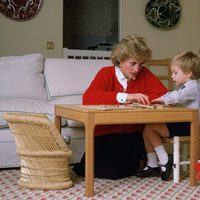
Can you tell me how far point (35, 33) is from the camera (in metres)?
4.91

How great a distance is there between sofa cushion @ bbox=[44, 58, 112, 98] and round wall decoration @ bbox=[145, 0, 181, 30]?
2.57 meters

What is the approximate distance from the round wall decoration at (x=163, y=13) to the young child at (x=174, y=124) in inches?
132

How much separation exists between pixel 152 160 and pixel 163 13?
3745mm

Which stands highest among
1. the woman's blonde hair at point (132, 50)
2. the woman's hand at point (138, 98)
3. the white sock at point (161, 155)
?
the woman's blonde hair at point (132, 50)

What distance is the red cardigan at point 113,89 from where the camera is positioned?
2.22 meters

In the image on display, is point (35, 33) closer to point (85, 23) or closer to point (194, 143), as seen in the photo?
point (85, 23)

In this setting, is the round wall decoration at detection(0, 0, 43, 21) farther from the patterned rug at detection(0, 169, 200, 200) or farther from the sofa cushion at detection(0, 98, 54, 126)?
the patterned rug at detection(0, 169, 200, 200)

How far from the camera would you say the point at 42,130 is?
1.92 m

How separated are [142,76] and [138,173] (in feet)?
2.02

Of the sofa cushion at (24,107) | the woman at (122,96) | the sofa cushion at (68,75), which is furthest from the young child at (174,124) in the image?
the sofa cushion at (68,75)

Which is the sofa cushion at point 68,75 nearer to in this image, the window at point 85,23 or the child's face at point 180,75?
the child's face at point 180,75

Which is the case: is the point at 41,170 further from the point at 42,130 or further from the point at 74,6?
the point at 74,6

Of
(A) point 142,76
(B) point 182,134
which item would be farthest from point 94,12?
(B) point 182,134

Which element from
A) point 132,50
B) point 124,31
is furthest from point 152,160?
point 124,31
